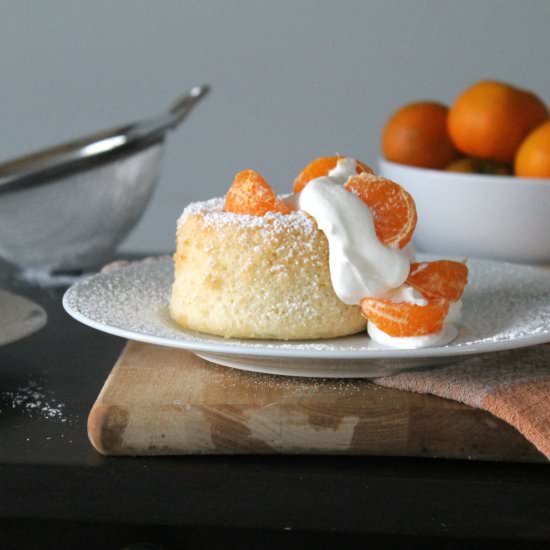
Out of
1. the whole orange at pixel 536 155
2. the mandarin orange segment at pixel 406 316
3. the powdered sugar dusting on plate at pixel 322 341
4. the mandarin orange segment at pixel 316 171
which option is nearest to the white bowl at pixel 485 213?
the whole orange at pixel 536 155

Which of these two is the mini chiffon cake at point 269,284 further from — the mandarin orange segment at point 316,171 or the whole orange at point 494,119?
the whole orange at point 494,119

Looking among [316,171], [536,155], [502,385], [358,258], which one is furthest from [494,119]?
[502,385]

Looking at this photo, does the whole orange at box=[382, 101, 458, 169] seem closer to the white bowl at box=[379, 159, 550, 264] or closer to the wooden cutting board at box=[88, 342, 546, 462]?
the white bowl at box=[379, 159, 550, 264]

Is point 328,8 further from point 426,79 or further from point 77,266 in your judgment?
point 77,266

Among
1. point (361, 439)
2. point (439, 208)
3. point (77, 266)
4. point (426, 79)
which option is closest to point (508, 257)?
point (439, 208)

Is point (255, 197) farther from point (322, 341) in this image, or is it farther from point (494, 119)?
point (494, 119)

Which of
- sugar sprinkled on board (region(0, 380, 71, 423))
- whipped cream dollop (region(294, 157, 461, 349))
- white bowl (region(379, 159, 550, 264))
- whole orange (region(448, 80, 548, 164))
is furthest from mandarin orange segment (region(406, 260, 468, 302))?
whole orange (region(448, 80, 548, 164))
